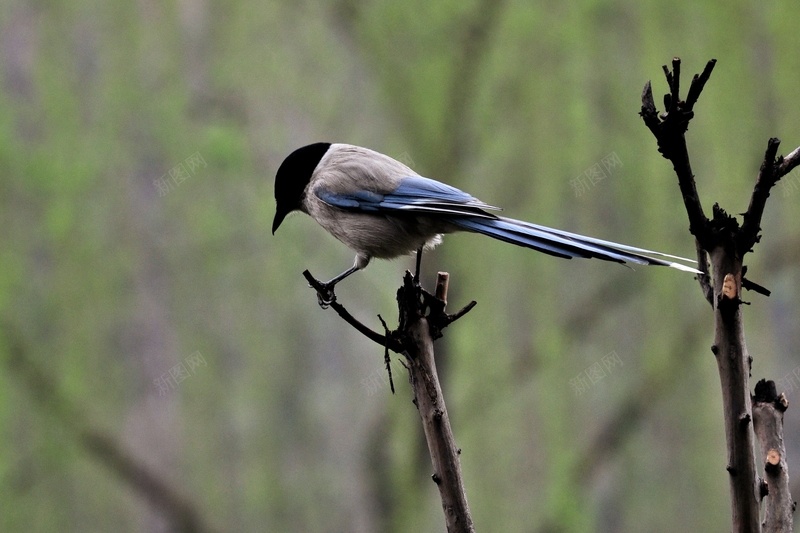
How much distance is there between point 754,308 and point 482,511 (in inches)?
67.8

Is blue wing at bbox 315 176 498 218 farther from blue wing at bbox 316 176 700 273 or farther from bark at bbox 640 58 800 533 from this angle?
bark at bbox 640 58 800 533

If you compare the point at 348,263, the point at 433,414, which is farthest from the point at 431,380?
the point at 348,263

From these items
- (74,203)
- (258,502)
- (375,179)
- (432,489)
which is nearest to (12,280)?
(74,203)

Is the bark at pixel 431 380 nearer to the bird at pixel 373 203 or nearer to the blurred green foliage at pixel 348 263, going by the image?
the bird at pixel 373 203

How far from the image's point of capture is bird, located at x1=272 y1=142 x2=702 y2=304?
1921 millimetres

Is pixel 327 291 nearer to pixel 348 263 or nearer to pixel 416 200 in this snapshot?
pixel 416 200

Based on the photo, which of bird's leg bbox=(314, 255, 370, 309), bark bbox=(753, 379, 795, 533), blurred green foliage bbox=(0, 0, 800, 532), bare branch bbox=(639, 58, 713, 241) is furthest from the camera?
blurred green foliage bbox=(0, 0, 800, 532)

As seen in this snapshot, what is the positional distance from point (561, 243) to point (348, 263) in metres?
2.95

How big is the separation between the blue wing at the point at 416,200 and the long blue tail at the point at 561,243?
1.4 inches

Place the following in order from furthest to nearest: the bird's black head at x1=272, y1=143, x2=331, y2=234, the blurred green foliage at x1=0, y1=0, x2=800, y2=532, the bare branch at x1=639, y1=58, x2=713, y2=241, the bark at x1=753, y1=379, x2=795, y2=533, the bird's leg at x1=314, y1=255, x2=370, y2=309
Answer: the blurred green foliage at x1=0, y1=0, x2=800, y2=532 → the bird's black head at x1=272, y1=143, x2=331, y2=234 → the bird's leg at x1=314, y1=255, x2=370, y2=309 → the bark at x1=753, y1=379, x2=795, y2=533 → the bare branch at x1=639, y1=58, x2=713, y2=241

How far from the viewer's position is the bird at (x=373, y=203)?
1921mm

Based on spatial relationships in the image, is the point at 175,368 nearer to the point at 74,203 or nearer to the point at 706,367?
the point at 74,203

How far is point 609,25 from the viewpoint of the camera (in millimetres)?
4418

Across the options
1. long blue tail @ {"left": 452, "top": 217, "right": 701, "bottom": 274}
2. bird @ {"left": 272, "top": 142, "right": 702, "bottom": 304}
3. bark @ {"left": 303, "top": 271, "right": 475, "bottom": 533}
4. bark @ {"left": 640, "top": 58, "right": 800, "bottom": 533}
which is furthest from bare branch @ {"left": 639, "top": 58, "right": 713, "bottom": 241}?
bird @ {"left": 272, "top": 142, "right": 702, "bottom": 304}
